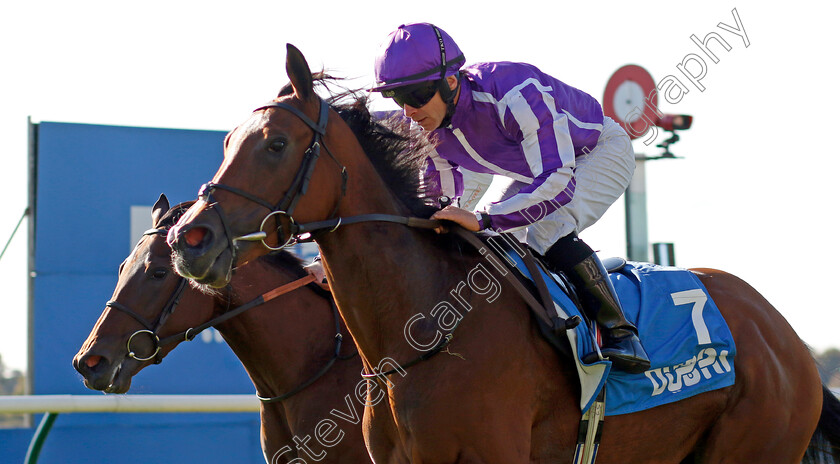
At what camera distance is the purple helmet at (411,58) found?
3.00 meters

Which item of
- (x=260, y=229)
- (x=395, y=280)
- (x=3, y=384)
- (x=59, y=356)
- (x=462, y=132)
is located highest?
(x=462, y=132)

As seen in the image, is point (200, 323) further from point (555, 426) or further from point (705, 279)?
point (705, 279)

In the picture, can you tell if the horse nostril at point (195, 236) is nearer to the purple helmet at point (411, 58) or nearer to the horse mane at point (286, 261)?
the purple helmet at point (411, 58)

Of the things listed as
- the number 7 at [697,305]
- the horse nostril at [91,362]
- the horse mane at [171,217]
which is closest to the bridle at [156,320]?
the horse nostril at [91,362]

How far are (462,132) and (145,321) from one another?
1.60 meters

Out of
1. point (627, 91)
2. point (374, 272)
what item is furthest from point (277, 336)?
point (627, 91)

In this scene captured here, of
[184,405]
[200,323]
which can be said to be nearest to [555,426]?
[200,323]

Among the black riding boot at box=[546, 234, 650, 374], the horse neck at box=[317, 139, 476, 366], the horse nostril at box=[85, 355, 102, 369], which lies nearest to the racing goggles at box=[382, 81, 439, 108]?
the horse neck at box=[317, 139, 476, 366]

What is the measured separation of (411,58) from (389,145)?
0.31m

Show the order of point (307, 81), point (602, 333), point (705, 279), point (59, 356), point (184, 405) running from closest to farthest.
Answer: point (307, 81), point (602, 333), point (705, 279), point (184, 405), point (59, 356)

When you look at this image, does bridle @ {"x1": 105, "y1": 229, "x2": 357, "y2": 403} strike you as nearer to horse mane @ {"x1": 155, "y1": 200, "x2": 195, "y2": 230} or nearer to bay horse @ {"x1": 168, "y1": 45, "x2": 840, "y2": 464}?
horse mane @ {"x1": 155, "y1": 200, "x2": 195, "y2": 230}

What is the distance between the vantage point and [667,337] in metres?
3.35

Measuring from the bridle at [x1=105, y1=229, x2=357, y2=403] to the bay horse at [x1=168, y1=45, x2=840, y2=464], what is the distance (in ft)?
3.27

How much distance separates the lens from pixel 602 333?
3.17 m
